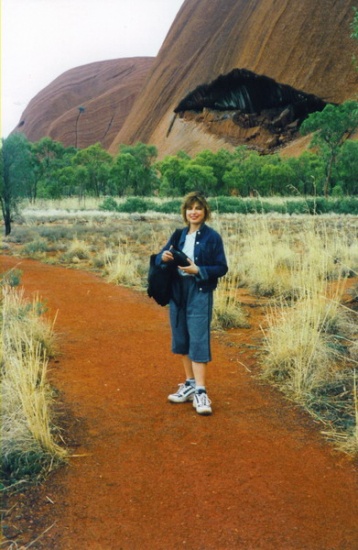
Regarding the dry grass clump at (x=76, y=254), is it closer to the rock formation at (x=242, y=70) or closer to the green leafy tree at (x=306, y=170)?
the green leafy tree at (x=306, y=170)

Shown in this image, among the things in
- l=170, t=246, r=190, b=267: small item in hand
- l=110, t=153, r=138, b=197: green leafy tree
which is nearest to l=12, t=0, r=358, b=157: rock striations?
l=110, t=153, r=138, b=197: green leafy tree

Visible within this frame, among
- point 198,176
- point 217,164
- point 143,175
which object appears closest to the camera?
A: point 198,176

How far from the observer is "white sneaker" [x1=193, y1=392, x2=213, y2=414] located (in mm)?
3666

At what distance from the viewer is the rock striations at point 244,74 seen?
42.6m

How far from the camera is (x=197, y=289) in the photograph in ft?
12.1

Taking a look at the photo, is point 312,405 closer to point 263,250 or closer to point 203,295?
point 203,295

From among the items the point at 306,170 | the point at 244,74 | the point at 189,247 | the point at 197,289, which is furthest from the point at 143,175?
the point at 197,289

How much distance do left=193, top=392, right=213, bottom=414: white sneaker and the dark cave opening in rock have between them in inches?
1675

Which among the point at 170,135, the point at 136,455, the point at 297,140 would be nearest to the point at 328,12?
the point at 297,140

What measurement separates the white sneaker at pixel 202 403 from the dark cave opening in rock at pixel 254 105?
42542mm

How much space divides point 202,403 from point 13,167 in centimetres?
1290

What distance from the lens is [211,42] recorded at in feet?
179

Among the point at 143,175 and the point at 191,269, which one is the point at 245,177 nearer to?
the point at 143,175

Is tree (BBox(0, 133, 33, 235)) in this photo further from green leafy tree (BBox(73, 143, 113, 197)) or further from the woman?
green leafy tree (BBox(73, 143, 113, 197))
